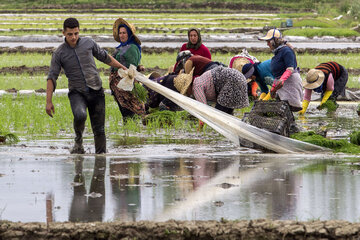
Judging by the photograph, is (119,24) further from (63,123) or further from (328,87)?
(328,87)

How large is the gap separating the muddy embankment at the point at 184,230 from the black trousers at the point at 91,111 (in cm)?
359

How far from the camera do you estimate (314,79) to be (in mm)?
12930

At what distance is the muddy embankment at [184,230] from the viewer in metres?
4.80

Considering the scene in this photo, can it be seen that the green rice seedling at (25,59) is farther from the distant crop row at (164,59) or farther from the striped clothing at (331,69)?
the striped clothing at (331,69)

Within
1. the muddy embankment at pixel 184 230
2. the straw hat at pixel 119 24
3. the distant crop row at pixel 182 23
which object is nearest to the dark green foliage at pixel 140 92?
the straw hat at pixel 119 24

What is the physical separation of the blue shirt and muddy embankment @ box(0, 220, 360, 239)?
5683 millimetres

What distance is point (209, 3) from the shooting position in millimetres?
61375

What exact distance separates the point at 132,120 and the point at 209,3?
5108 cm

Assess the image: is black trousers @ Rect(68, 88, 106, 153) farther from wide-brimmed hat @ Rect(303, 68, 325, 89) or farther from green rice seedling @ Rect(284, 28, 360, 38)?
green rice seedling @ Rect(284, 28, 360, 38)

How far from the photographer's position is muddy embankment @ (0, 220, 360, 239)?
4.80 m

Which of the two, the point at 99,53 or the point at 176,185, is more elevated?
the point at 99,53

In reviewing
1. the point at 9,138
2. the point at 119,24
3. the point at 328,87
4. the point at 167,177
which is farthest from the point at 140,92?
the point at 167,177

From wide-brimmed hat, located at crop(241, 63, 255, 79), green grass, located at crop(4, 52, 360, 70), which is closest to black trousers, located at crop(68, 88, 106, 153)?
wide-brimmed hat, located at crop(241, 63, 255, 79)

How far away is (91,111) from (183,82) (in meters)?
2.64
